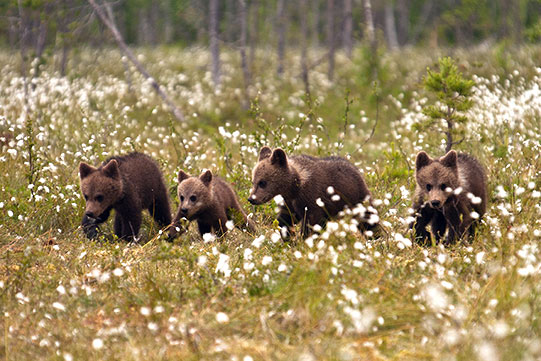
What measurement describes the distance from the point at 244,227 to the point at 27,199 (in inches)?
115

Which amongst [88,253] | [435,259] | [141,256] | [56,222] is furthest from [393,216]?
[56,222]

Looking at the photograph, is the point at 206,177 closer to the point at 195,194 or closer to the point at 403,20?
the point at 195,194

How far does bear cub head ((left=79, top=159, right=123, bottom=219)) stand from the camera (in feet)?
25.5

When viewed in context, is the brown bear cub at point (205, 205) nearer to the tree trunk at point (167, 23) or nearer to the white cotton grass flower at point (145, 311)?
the white cotton grass flower at point (145, 311)

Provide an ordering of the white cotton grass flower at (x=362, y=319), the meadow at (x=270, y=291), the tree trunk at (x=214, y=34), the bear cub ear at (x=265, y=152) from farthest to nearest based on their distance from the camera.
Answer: the tree trunk at (x=214, y=34) → the bear cub ear at (x=265, y=152) → the meadow at (x=270, y=291) → the white cotton grass flower at (x=362, y=319)

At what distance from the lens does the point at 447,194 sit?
22.5 ft

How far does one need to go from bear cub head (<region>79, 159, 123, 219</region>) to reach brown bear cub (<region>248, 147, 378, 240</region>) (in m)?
1.76

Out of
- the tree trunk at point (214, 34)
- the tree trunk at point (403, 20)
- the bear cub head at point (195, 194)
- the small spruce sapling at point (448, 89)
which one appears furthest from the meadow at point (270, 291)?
the tree trunk at point (403, 20)

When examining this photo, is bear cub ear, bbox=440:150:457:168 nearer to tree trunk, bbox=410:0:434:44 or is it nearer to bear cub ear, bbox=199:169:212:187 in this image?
bear cub ear, bbox=199:169:212:187

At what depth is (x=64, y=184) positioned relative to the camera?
359 inches

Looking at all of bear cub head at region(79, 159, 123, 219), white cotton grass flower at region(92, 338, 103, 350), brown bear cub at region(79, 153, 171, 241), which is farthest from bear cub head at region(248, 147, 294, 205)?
white cotton grass flower at region(92, 338, 103, 350)

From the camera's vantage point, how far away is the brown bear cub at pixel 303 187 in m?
7.25

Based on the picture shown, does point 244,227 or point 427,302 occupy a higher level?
point 427,302

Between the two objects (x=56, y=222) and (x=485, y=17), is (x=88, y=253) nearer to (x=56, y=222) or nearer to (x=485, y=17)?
(x=56, y=222)
